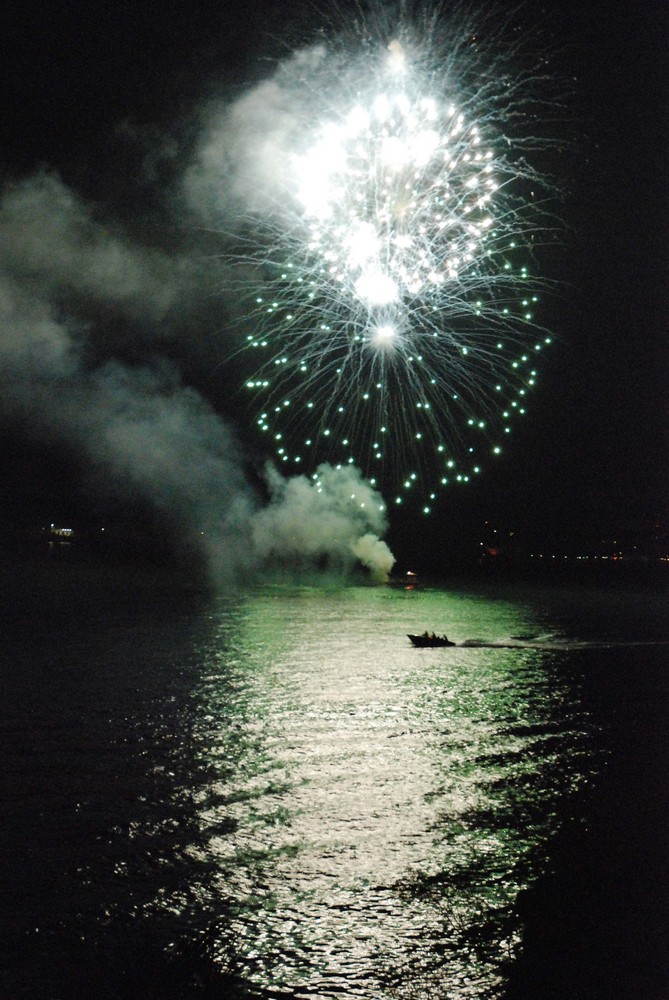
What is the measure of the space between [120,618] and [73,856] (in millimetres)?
22661

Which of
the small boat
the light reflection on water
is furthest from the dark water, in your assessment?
the small boat

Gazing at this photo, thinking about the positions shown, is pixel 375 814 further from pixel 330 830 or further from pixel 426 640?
pixel 426 640

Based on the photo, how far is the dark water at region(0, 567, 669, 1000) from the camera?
223 inches

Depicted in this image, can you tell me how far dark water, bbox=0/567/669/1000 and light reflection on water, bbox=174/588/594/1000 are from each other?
0.11 feet

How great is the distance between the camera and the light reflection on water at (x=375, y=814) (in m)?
5.79

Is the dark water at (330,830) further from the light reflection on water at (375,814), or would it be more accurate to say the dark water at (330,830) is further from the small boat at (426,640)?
the small boat at (426,640)

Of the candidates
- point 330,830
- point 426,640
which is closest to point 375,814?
point 330,830

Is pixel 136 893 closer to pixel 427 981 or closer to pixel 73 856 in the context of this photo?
pixel 73 856

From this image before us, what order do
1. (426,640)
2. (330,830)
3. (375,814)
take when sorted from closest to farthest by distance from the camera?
1. (330,830)
2. (375,814)
3. (426,640)

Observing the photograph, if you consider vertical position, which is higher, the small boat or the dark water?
the small boat

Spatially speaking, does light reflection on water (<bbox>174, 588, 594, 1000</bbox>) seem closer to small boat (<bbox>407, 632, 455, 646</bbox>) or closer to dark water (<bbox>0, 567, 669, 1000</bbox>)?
dark water (<bbox>0, 567, 669, 1000</bbox>)

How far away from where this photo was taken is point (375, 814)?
351 inches

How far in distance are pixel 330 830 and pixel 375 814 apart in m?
0.74

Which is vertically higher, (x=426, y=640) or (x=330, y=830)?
(x=426, y=640)
